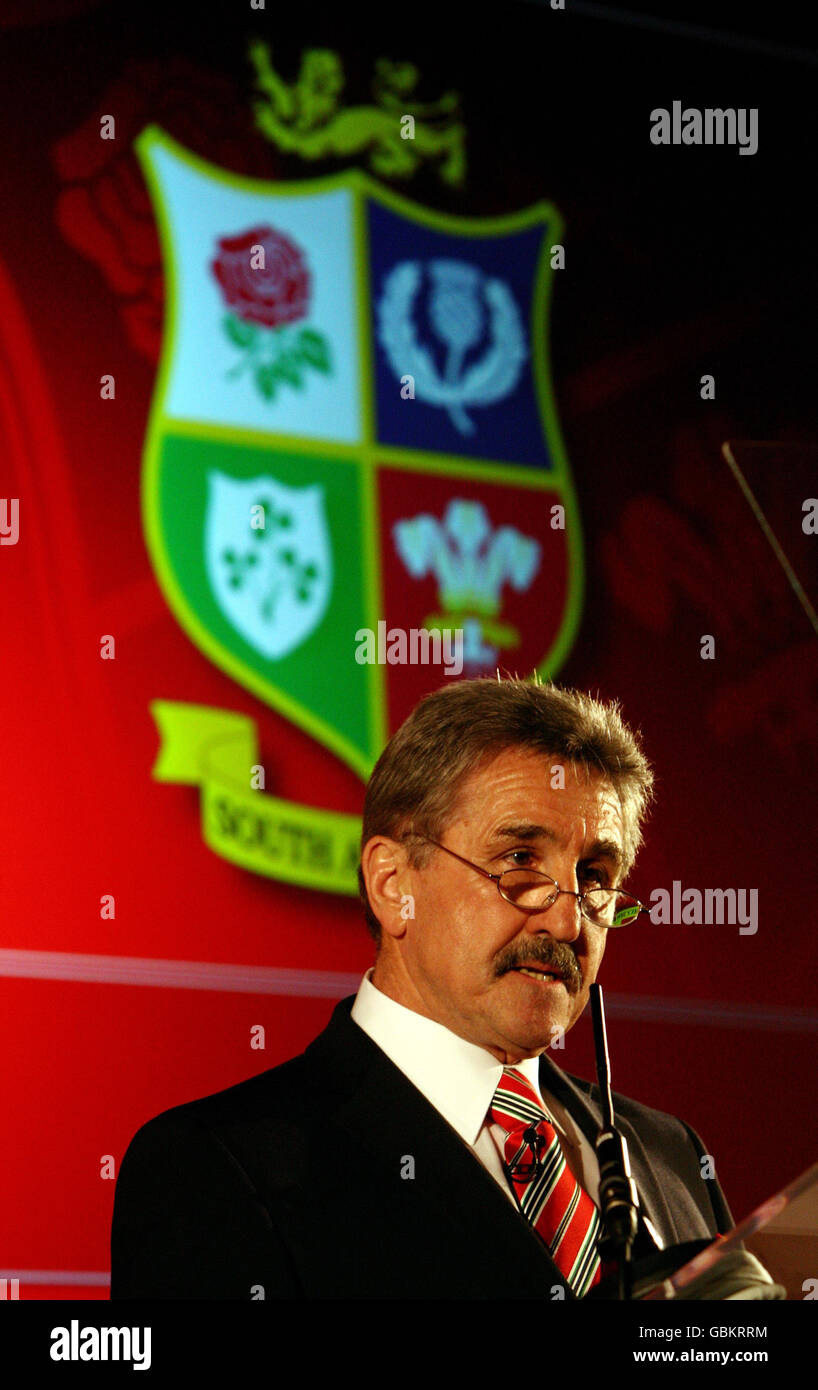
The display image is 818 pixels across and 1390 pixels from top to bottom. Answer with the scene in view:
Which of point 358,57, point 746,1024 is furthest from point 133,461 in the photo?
point 746,1024

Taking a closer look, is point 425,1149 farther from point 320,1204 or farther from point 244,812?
point 244,812

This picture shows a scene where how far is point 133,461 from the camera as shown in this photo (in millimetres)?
2723

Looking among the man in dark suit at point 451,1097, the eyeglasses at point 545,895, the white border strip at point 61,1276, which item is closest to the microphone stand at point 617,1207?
the man in dark suit at point 451,1097

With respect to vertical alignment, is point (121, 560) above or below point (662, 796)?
above

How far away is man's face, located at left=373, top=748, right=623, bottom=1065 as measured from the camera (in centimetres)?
176

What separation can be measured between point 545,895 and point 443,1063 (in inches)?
8.2

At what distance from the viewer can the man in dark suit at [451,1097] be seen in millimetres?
1564

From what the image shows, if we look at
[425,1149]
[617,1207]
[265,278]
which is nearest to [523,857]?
[425,1149]

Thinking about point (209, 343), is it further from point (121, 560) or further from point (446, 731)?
point (446, 731)

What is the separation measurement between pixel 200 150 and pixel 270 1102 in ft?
5.84

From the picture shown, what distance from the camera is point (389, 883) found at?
74.0 inches

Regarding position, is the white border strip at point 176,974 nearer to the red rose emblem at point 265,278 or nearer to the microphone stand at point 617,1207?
the red rose emblem at point 265,278

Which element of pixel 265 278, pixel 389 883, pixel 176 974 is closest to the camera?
pixel 389 883

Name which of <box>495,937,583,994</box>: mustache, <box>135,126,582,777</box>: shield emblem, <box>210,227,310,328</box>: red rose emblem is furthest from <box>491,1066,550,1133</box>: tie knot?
<box>210,227,310,328</box>: red rose emblem
